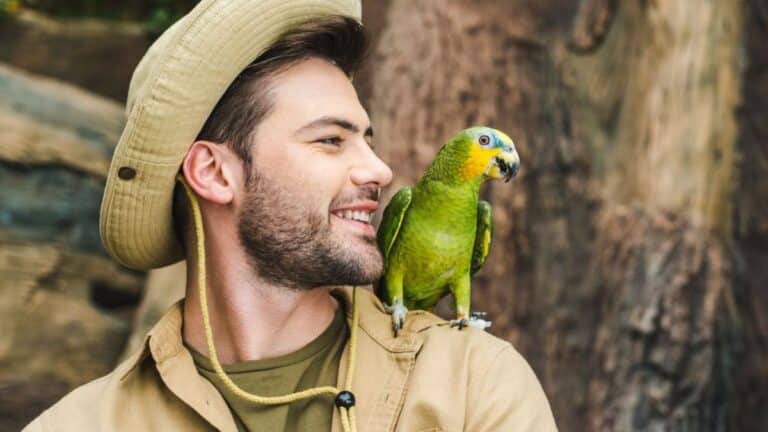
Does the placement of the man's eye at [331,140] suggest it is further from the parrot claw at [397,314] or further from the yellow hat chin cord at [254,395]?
the parrot claw at [397,314]

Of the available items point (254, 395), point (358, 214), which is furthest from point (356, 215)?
point (254, 395)

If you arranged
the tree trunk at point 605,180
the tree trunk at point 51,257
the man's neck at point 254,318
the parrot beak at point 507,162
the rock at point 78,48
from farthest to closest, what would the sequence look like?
the rock at point 78,48
the tree trunk at point 51,257
the tree trunk at point 605,180
the parrot beak at point 507,162
the man's neck at point 254,318

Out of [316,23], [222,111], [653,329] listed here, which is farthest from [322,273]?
[653,329]

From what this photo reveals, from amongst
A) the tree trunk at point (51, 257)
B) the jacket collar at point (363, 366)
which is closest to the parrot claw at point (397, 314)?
the jacket collar at point (363, 366)

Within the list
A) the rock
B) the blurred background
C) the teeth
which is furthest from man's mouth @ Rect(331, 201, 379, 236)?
the rock

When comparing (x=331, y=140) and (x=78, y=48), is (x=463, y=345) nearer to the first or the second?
(x=331, y=140)

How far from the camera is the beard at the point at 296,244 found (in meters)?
2.30

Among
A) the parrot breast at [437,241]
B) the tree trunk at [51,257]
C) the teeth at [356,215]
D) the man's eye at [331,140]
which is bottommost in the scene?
the tree trunk at [51,257]

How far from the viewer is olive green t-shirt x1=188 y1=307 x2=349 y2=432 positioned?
2262 mm

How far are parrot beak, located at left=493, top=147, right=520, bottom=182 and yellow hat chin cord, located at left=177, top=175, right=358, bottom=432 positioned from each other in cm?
65

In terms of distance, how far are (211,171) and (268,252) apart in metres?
0.27

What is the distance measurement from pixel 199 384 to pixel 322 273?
42cm

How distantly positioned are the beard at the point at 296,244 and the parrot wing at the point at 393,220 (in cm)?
41

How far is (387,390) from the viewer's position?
2.25 meters
